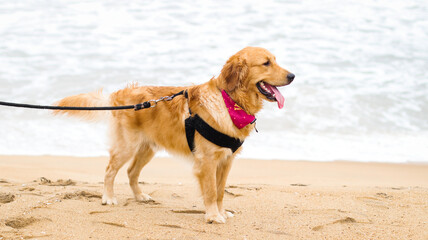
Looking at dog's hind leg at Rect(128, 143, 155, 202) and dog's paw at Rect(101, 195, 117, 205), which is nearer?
dog's paw at Rect(101, 195, 117, 205)

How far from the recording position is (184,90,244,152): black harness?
375cm

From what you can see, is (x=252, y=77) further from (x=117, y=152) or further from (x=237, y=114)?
(x=117, y=152)

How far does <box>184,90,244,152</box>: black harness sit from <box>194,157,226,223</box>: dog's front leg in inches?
7.1

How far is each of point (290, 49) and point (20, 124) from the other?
8.45m

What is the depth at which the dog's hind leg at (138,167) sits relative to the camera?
4699mm

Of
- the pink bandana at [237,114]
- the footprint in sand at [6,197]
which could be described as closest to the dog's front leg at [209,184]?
the pink bandana at [237,114]

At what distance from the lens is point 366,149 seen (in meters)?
7.90

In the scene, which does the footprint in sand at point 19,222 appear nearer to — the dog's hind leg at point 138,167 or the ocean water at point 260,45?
the dog's hind leg at point 138,167

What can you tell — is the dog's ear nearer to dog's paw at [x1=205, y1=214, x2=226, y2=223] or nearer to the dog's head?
the dog's head

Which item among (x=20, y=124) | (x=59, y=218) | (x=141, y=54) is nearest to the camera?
(x=59, y=218)

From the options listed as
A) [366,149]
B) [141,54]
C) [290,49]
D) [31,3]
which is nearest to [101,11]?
[31,3]

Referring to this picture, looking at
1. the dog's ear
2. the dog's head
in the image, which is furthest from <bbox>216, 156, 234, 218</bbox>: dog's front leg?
the dog's ear

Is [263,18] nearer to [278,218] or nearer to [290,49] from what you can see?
[290,49]

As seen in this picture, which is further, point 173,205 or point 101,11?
point 101,11
